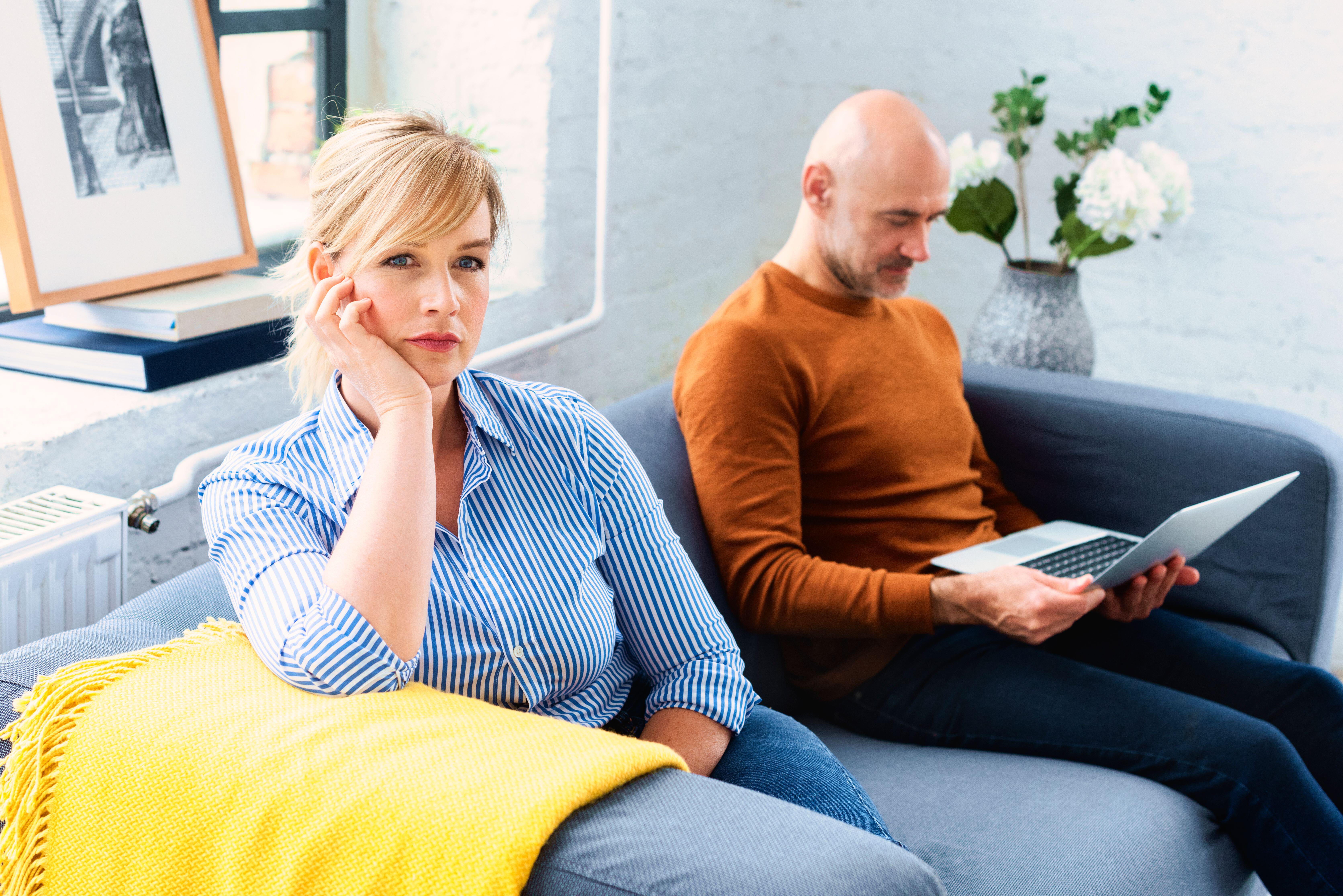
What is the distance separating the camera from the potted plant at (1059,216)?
2082mm

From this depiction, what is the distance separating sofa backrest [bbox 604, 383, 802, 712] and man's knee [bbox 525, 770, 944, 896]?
62cm

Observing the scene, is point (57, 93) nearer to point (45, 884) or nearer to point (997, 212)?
point (45, 884)

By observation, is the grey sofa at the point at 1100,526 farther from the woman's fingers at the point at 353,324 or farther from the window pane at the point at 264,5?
the window pane at the point at 264,5

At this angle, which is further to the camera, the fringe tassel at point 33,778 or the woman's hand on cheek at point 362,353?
the woman's hand on cheek at point 362,353

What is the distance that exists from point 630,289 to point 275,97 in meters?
0.80

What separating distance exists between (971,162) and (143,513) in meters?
1.58

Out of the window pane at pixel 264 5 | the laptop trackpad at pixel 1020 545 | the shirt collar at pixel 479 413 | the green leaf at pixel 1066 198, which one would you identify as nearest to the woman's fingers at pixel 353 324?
the shirt collar at pixel 479 413

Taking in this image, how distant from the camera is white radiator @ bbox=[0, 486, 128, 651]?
3.70 feet

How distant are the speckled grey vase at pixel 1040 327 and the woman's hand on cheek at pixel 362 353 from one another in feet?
4.73

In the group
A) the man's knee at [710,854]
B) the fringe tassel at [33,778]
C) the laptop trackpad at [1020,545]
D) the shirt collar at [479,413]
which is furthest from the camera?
the laptop trackpad at [1020,545]

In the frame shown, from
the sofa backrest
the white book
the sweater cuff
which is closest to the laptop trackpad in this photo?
the sweater cuff

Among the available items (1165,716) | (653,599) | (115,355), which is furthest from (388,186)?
(1165,716)

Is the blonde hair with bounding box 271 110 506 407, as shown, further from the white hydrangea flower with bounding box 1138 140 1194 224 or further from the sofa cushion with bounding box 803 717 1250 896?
the white hydrangea flower with bounding box 1138 140 1194 224

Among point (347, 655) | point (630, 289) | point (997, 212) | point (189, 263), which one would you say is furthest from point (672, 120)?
point (347, 655)
